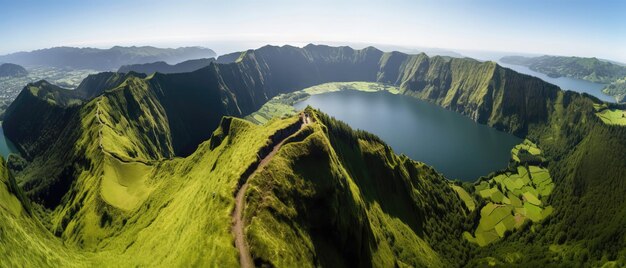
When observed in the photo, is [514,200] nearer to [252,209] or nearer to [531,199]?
[531,199]

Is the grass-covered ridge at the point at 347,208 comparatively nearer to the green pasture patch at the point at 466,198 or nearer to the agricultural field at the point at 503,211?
the green pasture patch at the point at 466,198

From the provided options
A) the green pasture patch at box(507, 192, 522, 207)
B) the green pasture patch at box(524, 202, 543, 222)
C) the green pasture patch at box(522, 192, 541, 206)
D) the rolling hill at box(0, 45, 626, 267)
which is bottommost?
the green pasture patch at box(524, 202, 543, 222)

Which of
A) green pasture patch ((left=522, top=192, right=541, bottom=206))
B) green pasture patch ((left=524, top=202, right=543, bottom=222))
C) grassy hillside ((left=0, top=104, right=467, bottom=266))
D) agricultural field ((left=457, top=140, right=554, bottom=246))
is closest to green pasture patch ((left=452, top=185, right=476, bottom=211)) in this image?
agricultural field ((left=457, top=140, right=554, bottom=246))

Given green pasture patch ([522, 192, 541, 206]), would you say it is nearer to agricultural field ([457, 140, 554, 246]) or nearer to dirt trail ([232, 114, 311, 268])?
agricultural field ([457, 140, 554, 246])

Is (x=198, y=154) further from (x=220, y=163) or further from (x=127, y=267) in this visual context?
(x=127, y=267)

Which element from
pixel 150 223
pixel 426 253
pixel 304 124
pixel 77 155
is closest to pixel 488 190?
pixel 426 253

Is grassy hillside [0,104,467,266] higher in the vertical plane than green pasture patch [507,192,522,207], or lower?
higher

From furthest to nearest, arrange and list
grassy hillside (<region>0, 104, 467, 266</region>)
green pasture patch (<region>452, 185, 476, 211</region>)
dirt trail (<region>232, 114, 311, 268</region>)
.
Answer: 1. green pasture patch (<region>452, 185, 476, 211</region>)
2. grassy hillside (<region>0, 104, 467, 266</region>)
3. dirt trail (<region>232, 114, 311, 268</region>)

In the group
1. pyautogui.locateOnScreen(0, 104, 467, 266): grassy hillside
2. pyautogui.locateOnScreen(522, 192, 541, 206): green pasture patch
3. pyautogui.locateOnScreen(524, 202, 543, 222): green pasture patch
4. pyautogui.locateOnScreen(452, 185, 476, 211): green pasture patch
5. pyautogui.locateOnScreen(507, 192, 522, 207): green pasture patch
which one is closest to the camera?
pyautogui.locateOnScreen(0, 104, 467, 266): grassy hillside

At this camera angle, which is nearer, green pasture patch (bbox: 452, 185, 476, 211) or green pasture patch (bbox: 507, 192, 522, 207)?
green pasture patch (bbox: 452, 185, 476, 211)

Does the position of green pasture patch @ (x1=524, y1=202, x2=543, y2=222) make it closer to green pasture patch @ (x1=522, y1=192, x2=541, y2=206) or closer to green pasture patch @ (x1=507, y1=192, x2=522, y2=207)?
green pasture patch @ (x1=507, y1=192, x2=522, y2=207)

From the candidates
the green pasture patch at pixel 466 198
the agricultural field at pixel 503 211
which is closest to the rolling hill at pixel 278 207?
the green pasture patch at pixel 466 198

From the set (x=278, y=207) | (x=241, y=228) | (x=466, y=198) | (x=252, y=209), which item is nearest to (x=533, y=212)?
(x=466, y=198)
